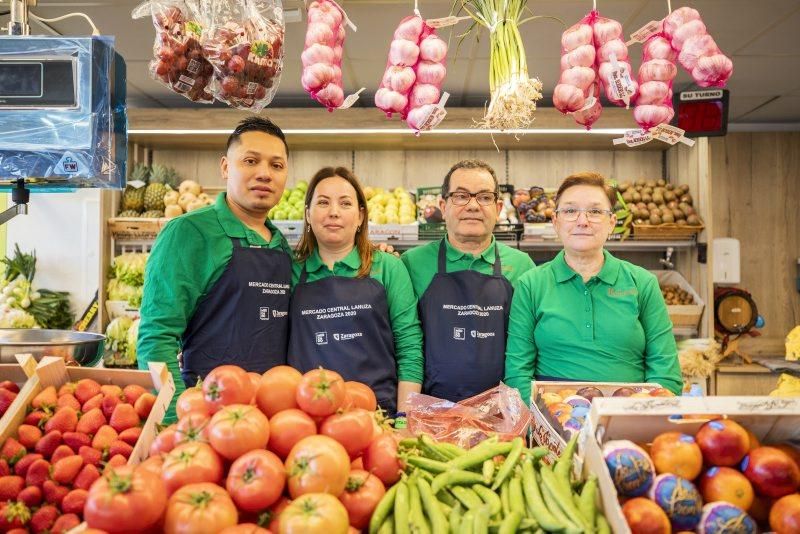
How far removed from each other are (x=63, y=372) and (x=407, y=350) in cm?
135

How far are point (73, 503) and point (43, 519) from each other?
0.06 metres

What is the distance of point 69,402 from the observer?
5.30 ft

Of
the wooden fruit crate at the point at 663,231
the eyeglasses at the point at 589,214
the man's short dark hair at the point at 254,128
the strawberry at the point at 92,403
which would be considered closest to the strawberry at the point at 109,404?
the strawberry at the point at 92,403

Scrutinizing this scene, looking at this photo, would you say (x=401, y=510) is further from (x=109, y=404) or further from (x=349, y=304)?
(x=349, y=304)

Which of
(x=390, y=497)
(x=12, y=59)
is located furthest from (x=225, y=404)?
(x=12, y=59)

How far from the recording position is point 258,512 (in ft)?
4.06

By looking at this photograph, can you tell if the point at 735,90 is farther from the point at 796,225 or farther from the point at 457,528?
the point at 457,528

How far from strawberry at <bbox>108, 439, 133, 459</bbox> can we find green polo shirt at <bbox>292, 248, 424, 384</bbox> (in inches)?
48.1

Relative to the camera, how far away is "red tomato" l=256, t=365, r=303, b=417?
4.62 ft

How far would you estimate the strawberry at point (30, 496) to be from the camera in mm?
1358

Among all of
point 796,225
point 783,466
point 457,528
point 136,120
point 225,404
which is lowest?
point 457,528

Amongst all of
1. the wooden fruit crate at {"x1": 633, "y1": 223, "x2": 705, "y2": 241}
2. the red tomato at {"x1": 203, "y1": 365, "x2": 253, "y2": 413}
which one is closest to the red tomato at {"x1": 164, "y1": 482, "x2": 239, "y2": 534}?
the red tomato at {"x1": 203, "y1": 365, "x2": 253, "y2": 413}

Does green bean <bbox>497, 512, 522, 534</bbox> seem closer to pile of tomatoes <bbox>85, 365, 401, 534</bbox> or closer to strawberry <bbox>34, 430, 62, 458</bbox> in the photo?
pile of tomatoes <bbox>85, 365, 401, 534</bbox>

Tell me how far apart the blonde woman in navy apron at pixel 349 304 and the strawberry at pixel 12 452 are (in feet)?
3.77
